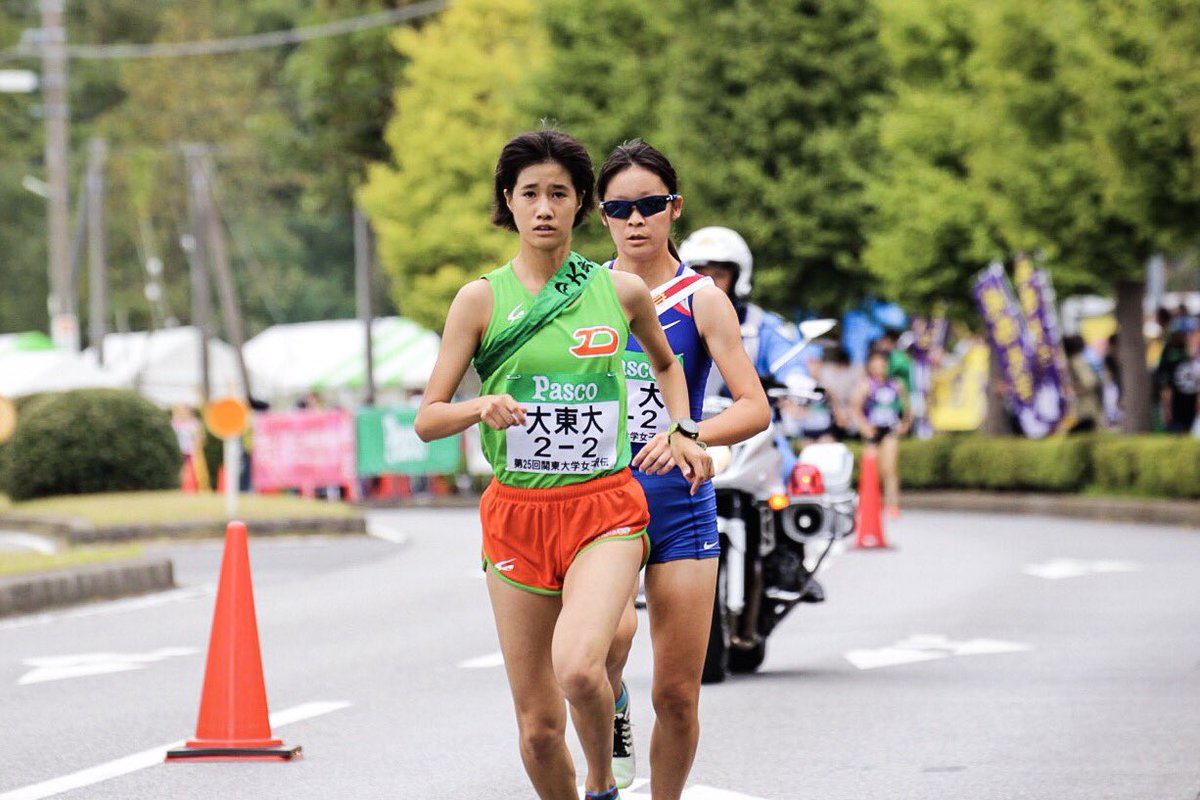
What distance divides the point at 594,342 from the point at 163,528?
1808 centimetres

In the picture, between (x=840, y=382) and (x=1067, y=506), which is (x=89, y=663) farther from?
(x=840, y=382)

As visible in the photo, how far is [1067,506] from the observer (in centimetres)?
2697

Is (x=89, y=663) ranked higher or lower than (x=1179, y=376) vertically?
lower

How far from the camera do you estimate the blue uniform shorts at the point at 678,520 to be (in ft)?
21.1

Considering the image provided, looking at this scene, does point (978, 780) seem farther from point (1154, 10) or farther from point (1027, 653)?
point (1154, 10)

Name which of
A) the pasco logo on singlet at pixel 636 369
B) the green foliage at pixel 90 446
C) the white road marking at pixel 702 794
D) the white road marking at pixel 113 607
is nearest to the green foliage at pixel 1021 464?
the green foliage at pixel 90 446

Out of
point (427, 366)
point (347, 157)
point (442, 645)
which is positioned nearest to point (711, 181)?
point (427, 366)

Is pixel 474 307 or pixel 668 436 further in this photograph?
pixel 668 436

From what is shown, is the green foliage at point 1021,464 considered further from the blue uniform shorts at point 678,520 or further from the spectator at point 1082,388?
the blue uniform shorts at point 678,520

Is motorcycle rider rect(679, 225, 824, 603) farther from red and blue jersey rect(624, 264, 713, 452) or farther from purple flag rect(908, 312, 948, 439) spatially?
purple flag rect(908, 312, 948, 439)

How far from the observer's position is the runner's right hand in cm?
563

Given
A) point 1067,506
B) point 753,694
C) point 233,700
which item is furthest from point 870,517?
point 233,700

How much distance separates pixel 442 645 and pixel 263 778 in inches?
191

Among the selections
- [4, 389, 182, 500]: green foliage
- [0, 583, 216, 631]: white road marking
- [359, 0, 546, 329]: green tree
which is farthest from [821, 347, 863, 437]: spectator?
[359, 0, 546, 329]: green tree
